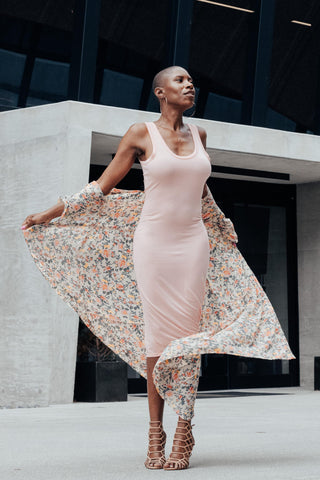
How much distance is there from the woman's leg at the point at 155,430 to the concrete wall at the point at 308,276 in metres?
8.87

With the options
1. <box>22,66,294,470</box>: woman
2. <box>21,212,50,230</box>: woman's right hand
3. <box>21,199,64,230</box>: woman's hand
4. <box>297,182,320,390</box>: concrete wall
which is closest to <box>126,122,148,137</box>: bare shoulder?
<box>22,66,294,470</box>: woman

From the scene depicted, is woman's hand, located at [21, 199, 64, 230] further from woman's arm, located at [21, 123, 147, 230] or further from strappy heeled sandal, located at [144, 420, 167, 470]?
strappy heeled sandal, located at [144, 420, 167, 470]

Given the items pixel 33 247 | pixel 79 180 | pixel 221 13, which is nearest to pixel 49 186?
pixel 79 180

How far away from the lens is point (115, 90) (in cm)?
1455

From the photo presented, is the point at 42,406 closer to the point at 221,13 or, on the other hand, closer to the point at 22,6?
the point at 22,6

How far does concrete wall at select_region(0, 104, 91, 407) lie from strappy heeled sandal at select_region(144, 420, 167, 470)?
5004 mm

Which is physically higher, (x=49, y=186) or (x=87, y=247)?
(x=49, y=186)

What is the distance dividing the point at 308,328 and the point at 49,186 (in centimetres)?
527

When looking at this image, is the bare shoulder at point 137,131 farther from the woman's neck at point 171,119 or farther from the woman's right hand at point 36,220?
the woman's right hand at point 36,220

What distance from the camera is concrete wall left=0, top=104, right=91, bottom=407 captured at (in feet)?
30.0

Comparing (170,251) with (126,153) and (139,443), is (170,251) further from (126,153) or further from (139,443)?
(139,443)

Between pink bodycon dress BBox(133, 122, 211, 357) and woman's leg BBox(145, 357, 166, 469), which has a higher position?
pink bodycon dress BBox(133, 122, 211, 357)

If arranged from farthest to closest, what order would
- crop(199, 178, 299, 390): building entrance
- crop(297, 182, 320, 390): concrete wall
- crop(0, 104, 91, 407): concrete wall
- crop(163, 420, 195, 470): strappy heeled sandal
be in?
crop(297, 182, 320, 390): concrete wall
crop(199, 178, 299, 390): building entrance
crop(0, 104, 91, 407): concrete wall
crop(163, 420, 195, 470): strappy heeled sandal

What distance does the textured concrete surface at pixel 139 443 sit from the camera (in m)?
3.88
